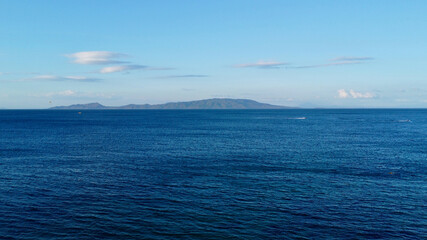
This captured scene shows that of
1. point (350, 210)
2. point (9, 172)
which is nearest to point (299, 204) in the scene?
point (350, 210)

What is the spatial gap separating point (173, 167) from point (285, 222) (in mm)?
36755

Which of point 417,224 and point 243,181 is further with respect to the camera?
point 243,181

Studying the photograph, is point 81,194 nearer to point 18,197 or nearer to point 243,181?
point 18,197

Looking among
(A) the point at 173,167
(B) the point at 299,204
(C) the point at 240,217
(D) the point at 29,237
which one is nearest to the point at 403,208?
(B) the point at 299,204

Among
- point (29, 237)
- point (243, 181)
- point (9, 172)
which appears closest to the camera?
point (29, 237)

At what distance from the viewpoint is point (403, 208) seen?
155 feet

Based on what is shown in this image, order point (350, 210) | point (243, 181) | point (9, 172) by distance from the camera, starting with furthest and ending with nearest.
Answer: point (9, 172) < point (243, 181) < point (350, 210)

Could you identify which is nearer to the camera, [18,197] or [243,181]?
[18,197]

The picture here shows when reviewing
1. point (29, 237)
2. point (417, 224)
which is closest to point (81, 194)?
point (29, 237)

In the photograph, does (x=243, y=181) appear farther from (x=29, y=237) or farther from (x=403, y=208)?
(x=29, y=237)

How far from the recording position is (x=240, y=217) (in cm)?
4381

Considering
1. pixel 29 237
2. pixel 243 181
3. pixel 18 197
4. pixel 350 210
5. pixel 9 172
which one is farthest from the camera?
pixel 9 172

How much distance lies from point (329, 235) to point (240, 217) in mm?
11451

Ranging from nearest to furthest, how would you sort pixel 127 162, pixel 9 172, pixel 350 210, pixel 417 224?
pixel 417 224 < pixel 350 210 < pixel 9 172 < pixel 127 162
